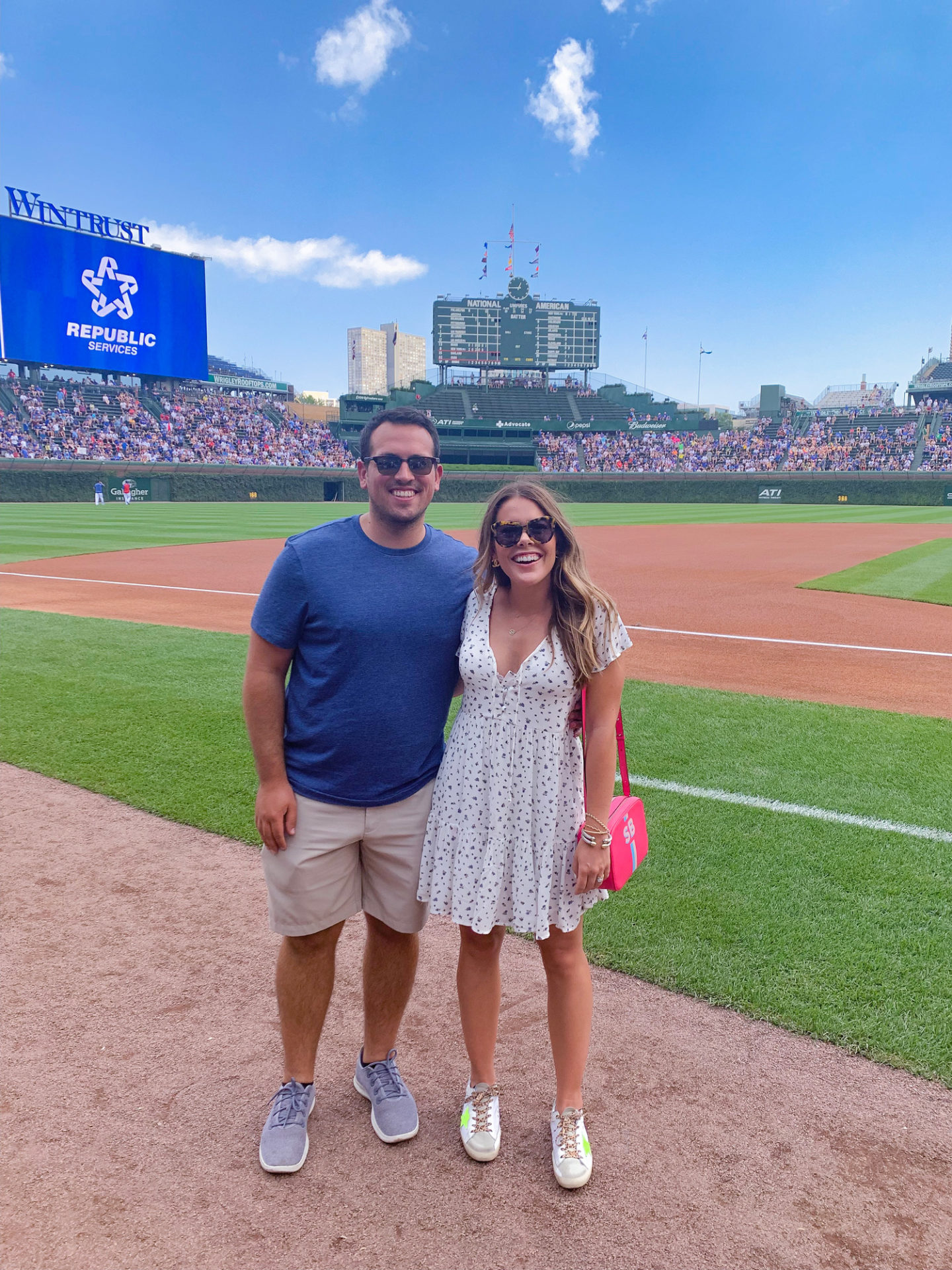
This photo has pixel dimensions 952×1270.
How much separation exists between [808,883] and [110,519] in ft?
99.0

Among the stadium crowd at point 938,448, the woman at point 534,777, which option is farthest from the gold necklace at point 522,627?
the stadium crowd at point 938,448

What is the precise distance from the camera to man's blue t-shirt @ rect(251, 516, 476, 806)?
97.7 inches

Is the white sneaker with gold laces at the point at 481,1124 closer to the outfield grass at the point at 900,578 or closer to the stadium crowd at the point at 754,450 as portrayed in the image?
the outfield grass at the point at 900,578

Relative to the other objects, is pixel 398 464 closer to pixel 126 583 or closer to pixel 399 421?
pixel 399 421

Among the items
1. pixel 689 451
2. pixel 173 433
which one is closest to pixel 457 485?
pixel 173 433

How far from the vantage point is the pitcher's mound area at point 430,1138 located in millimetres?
2225

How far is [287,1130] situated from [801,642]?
8.30m

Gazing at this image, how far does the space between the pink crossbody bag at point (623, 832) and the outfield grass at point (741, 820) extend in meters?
1.00

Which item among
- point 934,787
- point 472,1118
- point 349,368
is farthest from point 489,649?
point 349,368

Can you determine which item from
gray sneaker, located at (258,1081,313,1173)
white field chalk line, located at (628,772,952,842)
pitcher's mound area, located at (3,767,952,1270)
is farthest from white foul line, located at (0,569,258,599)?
gray sneaker, located at (258,1081,313,1173)

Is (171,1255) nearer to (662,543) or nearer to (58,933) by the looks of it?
(58,933)

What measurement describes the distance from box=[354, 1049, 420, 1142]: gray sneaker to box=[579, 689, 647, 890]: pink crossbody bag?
0.96m

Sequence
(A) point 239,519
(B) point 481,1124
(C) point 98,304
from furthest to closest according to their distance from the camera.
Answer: (C) point 98,304
(A) point 239,519
(B) point 481,1124

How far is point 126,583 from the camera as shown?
48.0ft
